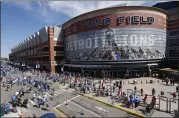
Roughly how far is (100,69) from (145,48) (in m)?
12.5

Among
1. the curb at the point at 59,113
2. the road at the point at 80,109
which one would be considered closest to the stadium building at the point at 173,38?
the road at the point at 80,109

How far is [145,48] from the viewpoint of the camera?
42.7 m

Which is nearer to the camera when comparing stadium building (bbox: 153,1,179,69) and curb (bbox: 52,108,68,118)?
curb (bbox: 52,108,68,118)

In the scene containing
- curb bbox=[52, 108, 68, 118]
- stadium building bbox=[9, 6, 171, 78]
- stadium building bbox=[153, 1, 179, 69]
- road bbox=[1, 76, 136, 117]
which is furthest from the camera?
stadium building bbox=[153, 1, 179, 69]

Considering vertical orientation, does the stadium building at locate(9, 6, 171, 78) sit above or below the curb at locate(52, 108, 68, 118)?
above

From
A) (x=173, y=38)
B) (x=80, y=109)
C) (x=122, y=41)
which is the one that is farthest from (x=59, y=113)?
(x=173, y=38)

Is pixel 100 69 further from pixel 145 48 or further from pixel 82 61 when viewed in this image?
pixel 145 48

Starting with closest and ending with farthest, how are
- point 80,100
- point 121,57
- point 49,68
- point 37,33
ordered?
point 80,100
point 121,57
point 49,68
point 37,33

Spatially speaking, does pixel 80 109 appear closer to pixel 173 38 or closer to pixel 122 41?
pixel 122 41

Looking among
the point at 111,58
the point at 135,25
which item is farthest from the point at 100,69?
the point at 135,25

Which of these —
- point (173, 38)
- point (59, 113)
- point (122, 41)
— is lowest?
point (59, 113)

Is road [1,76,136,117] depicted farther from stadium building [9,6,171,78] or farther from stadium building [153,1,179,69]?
stadium building [153,1,179,69]

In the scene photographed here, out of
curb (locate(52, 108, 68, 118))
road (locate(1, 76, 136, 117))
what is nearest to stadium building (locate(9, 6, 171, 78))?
road (locate(1, 76, 136, 117))

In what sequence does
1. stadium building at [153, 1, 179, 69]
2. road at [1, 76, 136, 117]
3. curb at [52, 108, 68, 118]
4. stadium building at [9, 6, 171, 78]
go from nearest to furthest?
curb at [52, 108, 68, 118]
road at [1, 76, 136, 117]
stadium building at [9, 6, 171, 78]
stadium building at [153, 1, 179, 69]
